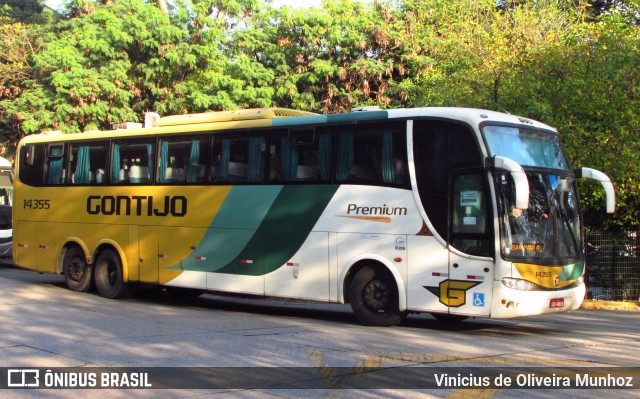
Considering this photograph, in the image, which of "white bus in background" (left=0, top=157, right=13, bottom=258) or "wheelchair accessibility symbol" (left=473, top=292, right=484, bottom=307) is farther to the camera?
"white bus in background" (left=0, top=157, right=13, bottom=258)

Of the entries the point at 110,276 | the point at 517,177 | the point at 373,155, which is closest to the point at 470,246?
the point at 517,177

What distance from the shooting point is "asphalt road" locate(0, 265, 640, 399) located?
25.3 ft

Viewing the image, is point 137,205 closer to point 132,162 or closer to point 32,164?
point 132,162

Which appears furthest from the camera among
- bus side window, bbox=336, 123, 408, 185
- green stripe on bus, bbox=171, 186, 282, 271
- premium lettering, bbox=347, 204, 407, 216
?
green stripe on bus, bbox=171, 186, 282, 271

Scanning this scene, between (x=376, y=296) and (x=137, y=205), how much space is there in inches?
237

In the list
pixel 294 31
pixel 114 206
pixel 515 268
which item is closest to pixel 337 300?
pixel 515 268

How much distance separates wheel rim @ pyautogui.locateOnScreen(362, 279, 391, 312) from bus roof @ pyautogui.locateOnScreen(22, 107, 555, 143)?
2709mm

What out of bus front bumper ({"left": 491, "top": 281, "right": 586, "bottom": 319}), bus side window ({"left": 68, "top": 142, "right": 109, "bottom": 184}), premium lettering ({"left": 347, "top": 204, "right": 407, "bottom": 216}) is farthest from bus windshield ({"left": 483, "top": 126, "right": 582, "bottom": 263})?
bus side window ({"left": 68, "top": 142, "right": 109, "bottom": 184})

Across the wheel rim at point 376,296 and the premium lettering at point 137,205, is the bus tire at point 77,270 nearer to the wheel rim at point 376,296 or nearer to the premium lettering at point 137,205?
the premium lettering at point 137,205

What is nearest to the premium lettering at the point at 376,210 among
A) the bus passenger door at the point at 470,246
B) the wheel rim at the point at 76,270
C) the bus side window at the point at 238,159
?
the bus passenger door at the point at 470,246

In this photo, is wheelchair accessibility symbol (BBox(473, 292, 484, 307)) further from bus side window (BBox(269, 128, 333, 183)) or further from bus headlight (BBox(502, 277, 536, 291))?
bus side window (BBox(269, 128, 333, 183))

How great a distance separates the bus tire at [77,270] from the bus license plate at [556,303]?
1009cm

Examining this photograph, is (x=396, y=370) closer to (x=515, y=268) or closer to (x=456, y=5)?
(x=515, y=268)

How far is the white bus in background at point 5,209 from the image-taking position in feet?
79.3
